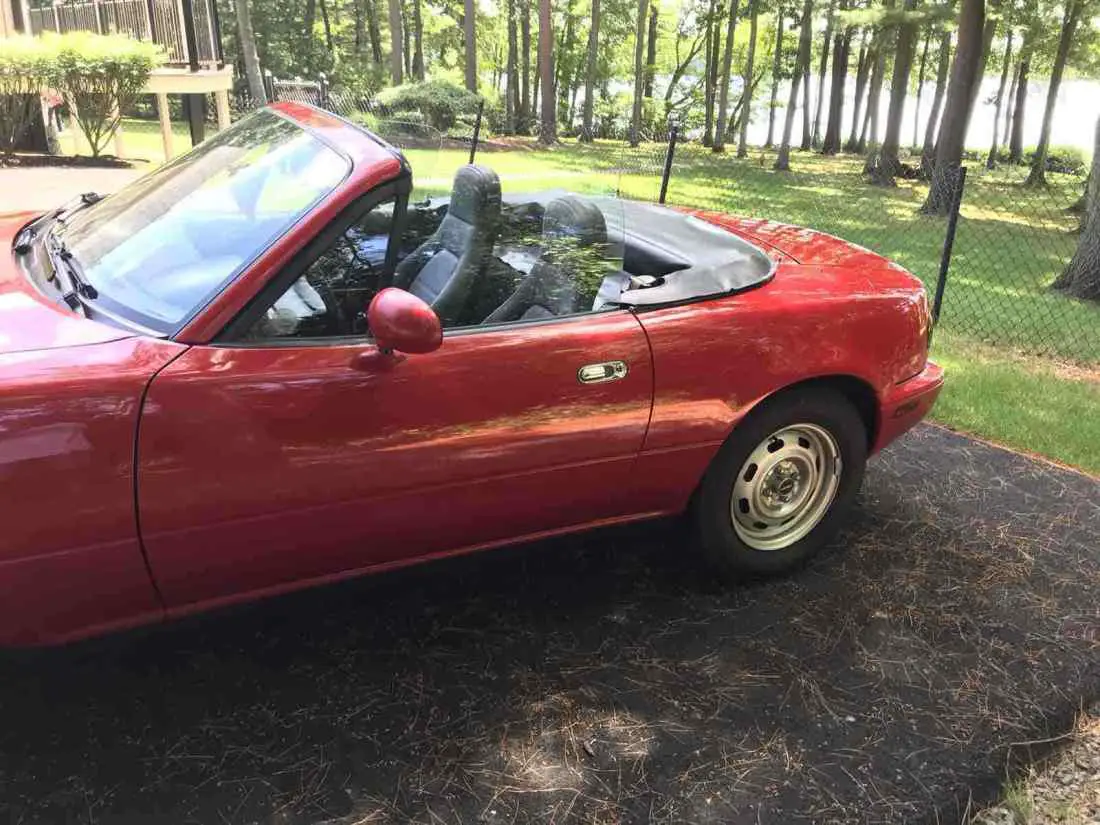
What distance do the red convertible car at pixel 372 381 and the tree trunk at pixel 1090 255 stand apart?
6.91 m

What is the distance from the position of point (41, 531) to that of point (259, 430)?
1.59 ft

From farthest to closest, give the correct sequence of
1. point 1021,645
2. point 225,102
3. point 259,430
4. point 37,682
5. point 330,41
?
point 330,41
point 225,102
point 1021,645
point 37,682
point 259,430

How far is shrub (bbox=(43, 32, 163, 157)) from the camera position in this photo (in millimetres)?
10547

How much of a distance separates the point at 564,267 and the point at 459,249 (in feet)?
1.07

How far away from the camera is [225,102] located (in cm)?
1346

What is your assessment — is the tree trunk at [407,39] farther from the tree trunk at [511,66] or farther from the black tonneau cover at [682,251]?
the black tonneau cover at [682,251]

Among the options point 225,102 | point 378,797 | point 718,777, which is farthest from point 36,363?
point 225,102

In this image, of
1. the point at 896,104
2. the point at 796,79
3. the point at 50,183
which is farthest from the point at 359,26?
the point at 50,183

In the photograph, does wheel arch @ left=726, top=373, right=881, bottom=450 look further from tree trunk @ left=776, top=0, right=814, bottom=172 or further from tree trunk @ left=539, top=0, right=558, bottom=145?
tree trunk @ left=776, top=0, right=814, bottom=172

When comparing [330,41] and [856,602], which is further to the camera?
[330,41]

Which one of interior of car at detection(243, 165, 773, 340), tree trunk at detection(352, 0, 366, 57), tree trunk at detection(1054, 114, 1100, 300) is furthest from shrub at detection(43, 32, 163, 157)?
tree trunk at detection(352, 0, 366, 57)

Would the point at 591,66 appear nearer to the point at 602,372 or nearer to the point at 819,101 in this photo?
the point at 819,101

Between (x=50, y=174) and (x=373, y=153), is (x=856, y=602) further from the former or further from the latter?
(x=50, y=174)

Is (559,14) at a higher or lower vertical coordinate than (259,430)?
higher
